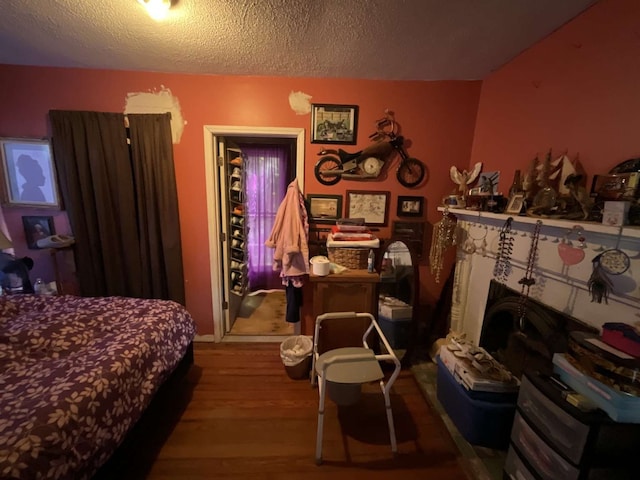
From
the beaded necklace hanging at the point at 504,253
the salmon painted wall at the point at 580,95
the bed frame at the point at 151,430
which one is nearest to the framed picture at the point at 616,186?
the salmon painted wall at the point at 580,95

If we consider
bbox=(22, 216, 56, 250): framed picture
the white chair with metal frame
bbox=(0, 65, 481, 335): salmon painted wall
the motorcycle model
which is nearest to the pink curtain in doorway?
bbox=(0, 65, 481, 335): salmon painted wall

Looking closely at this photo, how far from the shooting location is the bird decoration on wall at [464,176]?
212 centimetres

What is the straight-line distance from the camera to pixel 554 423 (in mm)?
1082

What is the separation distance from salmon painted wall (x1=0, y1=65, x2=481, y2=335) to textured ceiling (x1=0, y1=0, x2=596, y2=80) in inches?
3.5

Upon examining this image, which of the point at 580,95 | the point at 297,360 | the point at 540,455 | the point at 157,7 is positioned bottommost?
the point at 297,360

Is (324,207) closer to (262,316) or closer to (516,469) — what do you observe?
(262,316)

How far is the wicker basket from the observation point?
211cm

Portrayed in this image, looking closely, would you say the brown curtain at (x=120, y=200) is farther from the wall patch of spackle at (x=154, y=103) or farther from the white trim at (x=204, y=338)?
the white trim at (x=204, y=338)

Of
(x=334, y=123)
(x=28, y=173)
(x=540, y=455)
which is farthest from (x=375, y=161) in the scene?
(x=28, y=173)

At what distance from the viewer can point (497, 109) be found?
6.48ft

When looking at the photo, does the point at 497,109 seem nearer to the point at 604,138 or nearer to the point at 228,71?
the point at 604,138

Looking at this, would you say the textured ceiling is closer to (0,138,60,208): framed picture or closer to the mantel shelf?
(0,138,60,208): framed picture

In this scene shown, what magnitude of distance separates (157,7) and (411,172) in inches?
80.3

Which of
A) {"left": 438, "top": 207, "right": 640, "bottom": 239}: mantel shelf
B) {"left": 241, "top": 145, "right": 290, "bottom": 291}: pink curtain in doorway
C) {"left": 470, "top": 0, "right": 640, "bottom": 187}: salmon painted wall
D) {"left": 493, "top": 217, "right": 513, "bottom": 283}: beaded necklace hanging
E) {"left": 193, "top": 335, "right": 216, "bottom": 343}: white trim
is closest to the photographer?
{"left": 438, "top": 207, "right": 640, "bottom": 239}: mantel shelf
